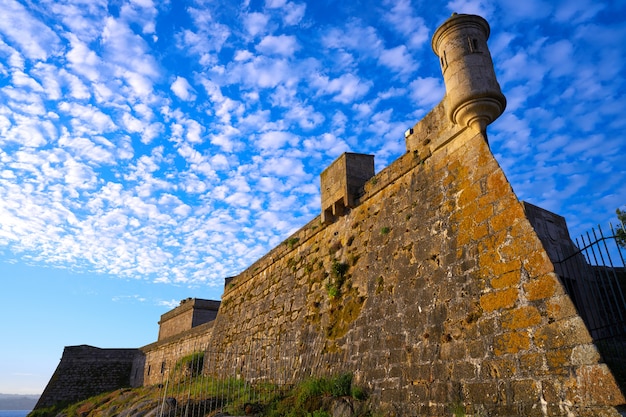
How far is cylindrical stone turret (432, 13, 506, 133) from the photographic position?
6730 millimetres

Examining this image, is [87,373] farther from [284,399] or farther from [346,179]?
[346,179]

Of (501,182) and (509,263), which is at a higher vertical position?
(501,182)

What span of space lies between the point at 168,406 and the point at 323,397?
13.4 feet

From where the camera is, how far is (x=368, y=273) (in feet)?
28.1

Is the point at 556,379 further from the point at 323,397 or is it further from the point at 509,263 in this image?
the point at 323,397

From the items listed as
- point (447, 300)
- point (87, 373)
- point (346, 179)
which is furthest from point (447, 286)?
point (87, 373)

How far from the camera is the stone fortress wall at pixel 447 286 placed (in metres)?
4.71

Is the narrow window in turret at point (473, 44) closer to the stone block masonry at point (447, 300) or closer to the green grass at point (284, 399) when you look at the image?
the stone block masonry at point (447, 300)

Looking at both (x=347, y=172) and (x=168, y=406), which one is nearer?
(x=168, y=406)

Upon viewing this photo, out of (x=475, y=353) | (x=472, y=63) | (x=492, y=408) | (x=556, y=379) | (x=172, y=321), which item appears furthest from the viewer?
(x=172, y=321)

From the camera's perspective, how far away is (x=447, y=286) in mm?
6363

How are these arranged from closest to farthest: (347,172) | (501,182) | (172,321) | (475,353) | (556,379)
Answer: (556,379)
(475,353)
(501,182)
(347,172)
(172,321)

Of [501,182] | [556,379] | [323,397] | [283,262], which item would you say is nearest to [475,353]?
[556,379]

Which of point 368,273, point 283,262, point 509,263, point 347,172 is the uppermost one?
point 347,172
